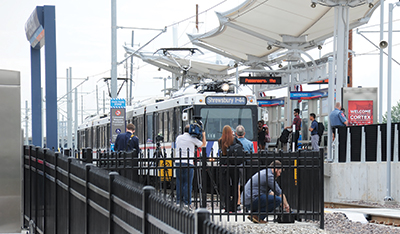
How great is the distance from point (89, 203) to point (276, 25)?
932 inches

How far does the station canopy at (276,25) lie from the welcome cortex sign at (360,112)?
5798 mm

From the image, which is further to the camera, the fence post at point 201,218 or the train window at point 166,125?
the train window at point 166,125

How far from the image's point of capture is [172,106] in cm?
2234

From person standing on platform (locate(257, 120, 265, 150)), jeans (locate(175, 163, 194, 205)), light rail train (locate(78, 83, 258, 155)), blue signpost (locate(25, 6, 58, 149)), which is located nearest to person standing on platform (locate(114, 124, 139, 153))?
blue signpost (locate(25, 6, 58, 149))

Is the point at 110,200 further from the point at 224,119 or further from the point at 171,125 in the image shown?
the point at 171,125

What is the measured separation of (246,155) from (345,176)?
10.5m

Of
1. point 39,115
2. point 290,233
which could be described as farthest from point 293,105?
point 290,233

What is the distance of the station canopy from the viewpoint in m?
26.1

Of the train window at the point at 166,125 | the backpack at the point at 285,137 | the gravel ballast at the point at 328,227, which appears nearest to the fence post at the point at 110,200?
the gravel ballast at the point at 328,227

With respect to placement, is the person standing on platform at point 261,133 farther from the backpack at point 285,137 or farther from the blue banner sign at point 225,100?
the backpack at point 285,137

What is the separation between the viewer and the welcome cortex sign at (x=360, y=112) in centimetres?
2030

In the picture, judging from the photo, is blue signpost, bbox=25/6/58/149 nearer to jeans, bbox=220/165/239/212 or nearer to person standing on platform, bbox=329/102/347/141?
jeans, bbox=220/165/239/212

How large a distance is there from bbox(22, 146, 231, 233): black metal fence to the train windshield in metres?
10.9

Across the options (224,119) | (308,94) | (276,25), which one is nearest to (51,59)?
(224,119)
